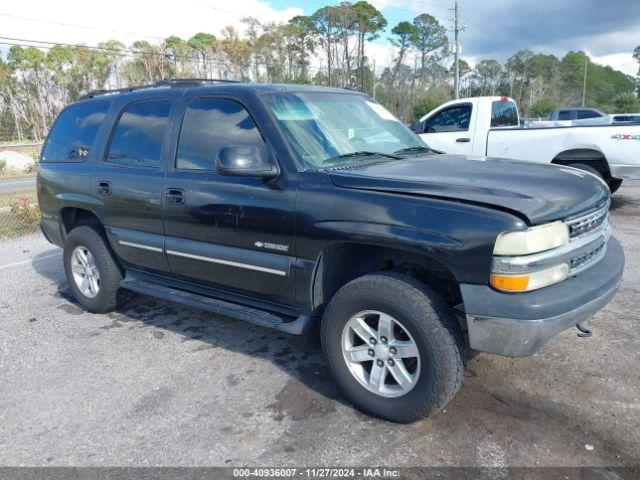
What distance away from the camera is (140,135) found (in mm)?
4312

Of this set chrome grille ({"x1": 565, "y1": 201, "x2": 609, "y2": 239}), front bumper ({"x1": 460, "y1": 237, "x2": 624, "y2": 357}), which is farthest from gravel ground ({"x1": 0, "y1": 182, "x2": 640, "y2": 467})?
chrome grille ({"x1": 565, "y1": 201, "x2": 609, "y2": 239})

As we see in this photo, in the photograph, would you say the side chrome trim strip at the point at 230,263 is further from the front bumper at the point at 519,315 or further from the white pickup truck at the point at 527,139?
the white pickup truck at the point at 527,139

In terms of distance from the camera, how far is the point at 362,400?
310 cm

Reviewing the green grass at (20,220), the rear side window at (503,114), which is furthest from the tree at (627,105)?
the green grass at (20,220)

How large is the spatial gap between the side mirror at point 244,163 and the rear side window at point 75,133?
2097 mm

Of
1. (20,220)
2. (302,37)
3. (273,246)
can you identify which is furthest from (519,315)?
(302,37)

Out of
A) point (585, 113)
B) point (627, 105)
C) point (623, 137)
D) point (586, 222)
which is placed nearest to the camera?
point (586, 222)

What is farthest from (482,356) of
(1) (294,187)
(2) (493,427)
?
(1) (294,187)

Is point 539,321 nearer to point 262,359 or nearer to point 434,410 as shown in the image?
point 434,410

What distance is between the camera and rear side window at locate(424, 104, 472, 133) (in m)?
9.68

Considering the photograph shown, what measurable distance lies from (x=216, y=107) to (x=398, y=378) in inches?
90.3

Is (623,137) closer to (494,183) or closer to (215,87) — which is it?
(494,183)

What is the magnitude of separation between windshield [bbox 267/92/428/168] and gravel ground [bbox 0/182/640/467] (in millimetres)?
1531

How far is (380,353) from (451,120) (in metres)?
7.87
